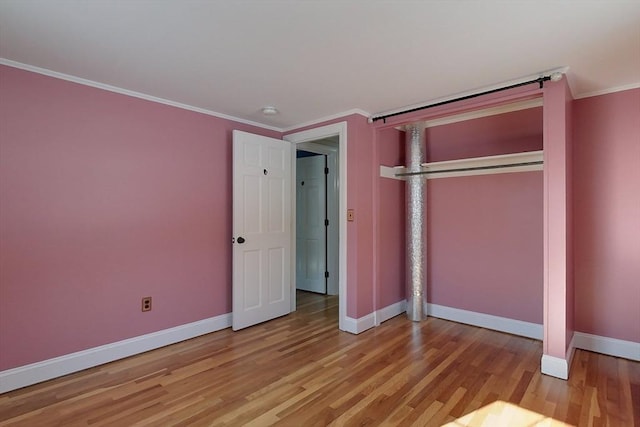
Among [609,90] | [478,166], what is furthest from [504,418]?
[609,90]

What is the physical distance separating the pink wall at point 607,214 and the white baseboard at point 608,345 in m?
0.04

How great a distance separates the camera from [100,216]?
106 inches

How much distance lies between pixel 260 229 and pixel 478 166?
2.41 m

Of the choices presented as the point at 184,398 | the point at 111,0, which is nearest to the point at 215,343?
the point at 184,398

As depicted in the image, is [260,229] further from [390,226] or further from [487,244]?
[487,244]

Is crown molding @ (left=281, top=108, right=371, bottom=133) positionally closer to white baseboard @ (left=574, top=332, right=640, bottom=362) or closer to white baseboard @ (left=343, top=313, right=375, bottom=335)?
white baseboard @ (left=343, top=313, right=375, bottom=335)

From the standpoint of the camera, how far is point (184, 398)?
2.20 meters

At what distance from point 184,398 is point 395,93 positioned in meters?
2.83

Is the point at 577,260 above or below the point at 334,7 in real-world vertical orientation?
below

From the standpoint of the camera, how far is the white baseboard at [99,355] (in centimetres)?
231

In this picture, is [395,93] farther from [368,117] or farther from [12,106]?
[12,106]

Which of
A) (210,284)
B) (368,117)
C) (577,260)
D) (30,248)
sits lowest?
(210,284)

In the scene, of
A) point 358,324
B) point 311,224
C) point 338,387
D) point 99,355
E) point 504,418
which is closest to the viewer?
point 504,418

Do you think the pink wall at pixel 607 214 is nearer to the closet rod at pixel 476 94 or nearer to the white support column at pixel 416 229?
the closet rod at pixel 476 94
